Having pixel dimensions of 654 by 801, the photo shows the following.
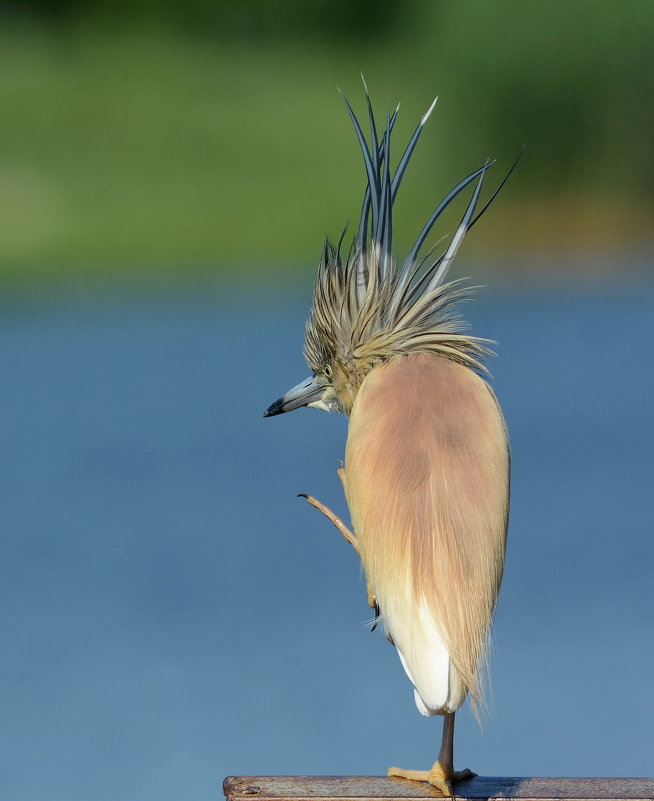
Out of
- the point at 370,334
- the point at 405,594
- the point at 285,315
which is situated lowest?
the point at 405,594

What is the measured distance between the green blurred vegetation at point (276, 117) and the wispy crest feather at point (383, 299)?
4189 millimetres

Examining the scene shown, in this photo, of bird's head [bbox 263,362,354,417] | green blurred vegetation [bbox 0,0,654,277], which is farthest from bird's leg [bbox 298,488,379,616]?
green blurred vegetation [bbox 0,0,654,277]

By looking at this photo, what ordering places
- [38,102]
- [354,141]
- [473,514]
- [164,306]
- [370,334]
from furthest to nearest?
[164,306] < [38,102] < [354,141] < [370,334] < [473,514]

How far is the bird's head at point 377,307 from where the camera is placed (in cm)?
143

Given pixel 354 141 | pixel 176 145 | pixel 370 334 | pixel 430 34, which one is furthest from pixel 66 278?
pixel 370 334

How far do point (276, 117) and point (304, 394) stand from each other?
467 cm

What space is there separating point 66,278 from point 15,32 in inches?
50.0

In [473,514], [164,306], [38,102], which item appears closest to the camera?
[473,514]

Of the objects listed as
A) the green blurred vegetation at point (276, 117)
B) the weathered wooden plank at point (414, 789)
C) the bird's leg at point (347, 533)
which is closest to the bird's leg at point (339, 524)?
the bird's leg at point (347, 533)

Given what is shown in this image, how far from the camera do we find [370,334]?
1.46 m

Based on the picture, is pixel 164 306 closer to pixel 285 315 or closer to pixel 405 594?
pixel 285 315

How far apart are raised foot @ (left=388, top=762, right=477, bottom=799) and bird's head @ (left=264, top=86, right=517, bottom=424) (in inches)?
17.4

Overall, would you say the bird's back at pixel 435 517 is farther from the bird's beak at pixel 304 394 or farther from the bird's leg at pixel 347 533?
the bird's beak at pixel 304 394

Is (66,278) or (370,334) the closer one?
(370,334)
